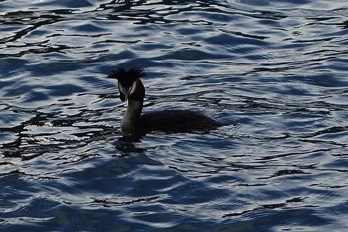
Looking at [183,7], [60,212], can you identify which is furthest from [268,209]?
[183,7]

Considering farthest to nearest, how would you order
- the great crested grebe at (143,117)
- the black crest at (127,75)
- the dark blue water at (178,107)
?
the black crest at (127,75), the great crested grebe at (143,117), the dark blue water at (178,107)

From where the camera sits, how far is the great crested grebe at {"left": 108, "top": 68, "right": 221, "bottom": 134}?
1717 centimetres

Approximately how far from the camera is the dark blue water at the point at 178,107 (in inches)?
565

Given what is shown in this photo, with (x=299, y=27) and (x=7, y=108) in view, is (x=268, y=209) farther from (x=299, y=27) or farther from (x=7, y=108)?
(x=299, y=27)

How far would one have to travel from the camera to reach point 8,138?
16984mm

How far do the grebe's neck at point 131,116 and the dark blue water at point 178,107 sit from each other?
278 mm

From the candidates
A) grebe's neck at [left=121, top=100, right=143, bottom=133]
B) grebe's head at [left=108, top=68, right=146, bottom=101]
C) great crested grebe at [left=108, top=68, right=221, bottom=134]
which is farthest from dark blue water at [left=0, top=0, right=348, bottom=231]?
grebe's head at [left=108, top=68, right=146, bottom=101]

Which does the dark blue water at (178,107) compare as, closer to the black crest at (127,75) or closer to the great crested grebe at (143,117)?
the great crested grebe at (143,117)

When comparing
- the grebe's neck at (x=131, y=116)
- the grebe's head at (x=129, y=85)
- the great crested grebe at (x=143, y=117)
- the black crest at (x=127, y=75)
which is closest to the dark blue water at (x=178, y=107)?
the great crested grebe at (x=143, y=117)

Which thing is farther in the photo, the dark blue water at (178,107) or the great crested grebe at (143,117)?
the great crested grebe at (143,117)

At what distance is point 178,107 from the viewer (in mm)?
18547

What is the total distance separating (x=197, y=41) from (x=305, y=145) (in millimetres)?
5903

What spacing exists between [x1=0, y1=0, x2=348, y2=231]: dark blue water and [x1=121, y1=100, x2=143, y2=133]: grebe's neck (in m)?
0.28

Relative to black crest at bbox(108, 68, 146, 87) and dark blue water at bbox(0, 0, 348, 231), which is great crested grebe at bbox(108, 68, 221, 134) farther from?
dark blue water at bbox(0, 0, 348, 231)
